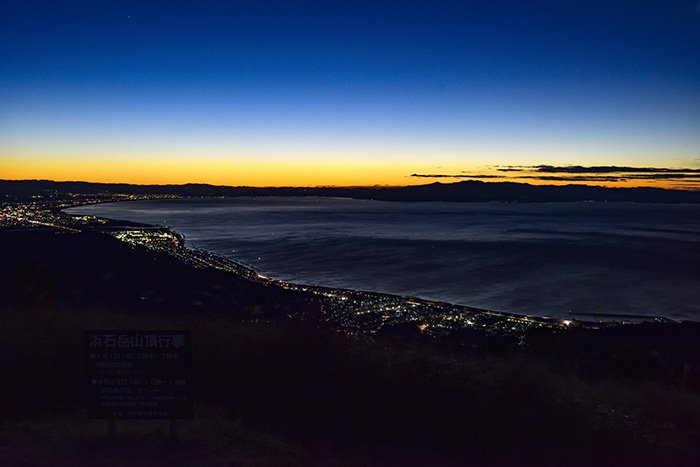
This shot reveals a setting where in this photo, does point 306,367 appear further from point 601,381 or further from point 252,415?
point 601,381

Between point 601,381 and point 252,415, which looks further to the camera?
point 601,381

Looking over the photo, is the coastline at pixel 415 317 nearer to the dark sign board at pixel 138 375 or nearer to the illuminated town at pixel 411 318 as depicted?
the illuminated town at pixel 411 318

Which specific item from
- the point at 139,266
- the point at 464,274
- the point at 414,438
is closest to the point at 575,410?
the point at 414,438

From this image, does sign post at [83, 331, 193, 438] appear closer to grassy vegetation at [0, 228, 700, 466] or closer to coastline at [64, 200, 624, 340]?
grassy vegetation at [0, 228, 700, 466]

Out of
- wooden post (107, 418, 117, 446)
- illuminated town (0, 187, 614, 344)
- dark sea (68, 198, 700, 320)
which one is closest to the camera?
wooden post (107, 418, 117, 446)

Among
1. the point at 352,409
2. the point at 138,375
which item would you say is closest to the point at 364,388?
the point at 352,409

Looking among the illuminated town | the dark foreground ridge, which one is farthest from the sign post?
the illuminated town

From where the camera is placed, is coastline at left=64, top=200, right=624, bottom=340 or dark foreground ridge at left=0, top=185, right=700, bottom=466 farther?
coastline at left=64, top=200, right=624, bottom=340
